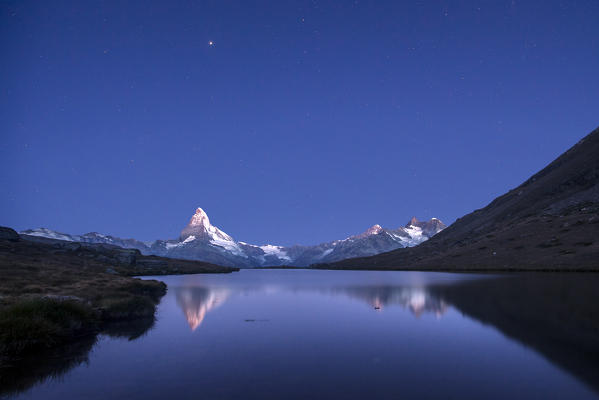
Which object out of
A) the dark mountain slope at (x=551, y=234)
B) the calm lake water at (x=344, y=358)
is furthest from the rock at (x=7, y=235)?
the dark mountain slope at (x=551, y=234)

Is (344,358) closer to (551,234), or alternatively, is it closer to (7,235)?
(7,235)

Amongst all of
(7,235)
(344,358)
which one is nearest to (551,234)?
(344,358)

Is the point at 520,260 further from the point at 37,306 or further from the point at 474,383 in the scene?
the point at 37,306

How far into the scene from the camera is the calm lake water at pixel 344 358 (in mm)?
14883

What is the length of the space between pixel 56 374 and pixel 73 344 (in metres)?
6.49

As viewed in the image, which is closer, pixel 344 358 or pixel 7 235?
pixel 344 358

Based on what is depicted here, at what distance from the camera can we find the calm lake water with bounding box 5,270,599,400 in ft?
48.8

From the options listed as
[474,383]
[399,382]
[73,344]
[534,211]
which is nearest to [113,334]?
[73,344]

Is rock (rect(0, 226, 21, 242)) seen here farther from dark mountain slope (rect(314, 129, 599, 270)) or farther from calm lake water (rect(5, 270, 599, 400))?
dark mountain slope (rect(314, 129, 599, 270))

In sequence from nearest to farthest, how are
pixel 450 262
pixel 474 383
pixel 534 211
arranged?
pixel 474 383
pixel 450 262
pixel 534 211

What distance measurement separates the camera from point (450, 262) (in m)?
158

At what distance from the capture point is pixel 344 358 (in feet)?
65.7

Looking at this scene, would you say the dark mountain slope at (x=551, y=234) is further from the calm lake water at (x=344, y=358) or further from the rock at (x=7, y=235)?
the rock at (x=7, y=235)

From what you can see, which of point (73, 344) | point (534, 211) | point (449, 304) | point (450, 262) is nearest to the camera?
point (73, 344)
